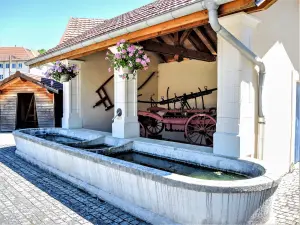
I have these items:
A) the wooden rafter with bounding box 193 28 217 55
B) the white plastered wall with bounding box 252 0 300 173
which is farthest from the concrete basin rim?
the wooden rafter with bounding box 193 28 217 55

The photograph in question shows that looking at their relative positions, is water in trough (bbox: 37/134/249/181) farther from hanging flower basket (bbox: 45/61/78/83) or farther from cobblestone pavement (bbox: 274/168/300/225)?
hanging flower basket (bbox: 45/61/78/83)

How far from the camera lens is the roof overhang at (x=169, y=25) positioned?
10.2 ft

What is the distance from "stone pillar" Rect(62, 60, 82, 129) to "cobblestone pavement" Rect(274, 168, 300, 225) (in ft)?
16.8

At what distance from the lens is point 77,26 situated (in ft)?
28.7

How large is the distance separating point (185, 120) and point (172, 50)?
164 centimetres

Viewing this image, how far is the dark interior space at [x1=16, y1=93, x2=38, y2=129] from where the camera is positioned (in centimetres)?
1295

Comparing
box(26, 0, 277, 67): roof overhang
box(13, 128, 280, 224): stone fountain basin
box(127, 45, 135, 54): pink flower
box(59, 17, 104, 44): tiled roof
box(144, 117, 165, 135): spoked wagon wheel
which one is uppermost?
box(59, 17, 104, 44): tiled roof

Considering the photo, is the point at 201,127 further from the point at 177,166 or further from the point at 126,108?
the point at 177,166

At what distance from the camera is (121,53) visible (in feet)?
14.6

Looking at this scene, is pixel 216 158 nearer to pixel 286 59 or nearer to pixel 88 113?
pixel 286 59

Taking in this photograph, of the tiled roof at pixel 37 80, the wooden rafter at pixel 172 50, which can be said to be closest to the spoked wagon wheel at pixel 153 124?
the wooden rafter at pixel 172 50

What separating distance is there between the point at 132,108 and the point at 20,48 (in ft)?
141

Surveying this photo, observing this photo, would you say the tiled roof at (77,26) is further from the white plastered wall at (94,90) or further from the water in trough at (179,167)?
the water in trough at (179,167)

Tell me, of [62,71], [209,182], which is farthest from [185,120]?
[209,182]
